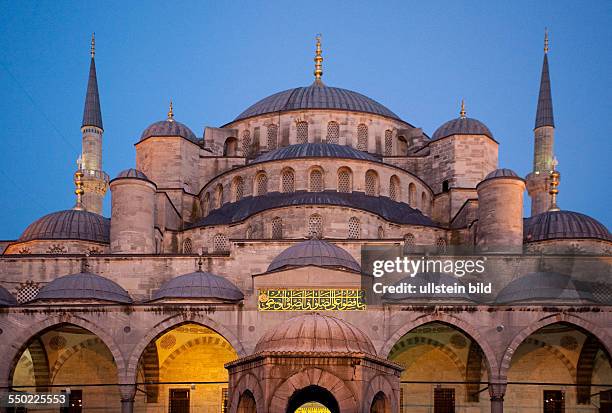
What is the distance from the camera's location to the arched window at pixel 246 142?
1716 inches

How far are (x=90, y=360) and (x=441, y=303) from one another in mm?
10570

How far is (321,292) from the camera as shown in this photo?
30875 millimetres

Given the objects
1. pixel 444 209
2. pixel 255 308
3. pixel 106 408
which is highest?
pixel 444 209

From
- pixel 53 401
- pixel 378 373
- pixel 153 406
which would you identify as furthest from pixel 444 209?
pixel 378 373

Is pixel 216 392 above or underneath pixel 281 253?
underneath

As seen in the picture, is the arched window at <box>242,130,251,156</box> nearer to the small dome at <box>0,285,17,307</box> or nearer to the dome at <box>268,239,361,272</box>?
the dome at <box>268,239,361,272</box>

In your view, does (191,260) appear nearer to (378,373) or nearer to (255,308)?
(255,308)

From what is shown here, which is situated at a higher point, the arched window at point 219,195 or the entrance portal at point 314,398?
the arched window at point 219,195

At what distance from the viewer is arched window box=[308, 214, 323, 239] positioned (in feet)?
117

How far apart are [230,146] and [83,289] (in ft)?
43.7

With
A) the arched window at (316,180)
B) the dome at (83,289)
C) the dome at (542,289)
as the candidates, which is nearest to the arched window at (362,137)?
the arched window at (316,180)

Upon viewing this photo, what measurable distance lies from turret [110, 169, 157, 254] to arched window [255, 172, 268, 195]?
4.08 m

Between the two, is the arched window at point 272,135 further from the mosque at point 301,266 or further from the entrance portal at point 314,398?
the entrance portal at point 314,398

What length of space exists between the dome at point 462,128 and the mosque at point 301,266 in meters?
0.08
